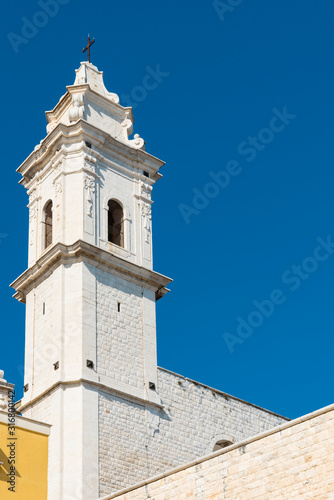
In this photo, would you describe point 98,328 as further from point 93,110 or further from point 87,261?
point 93,110

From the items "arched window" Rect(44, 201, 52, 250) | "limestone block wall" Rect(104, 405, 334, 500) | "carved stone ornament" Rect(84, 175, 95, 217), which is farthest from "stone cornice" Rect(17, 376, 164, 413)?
"limestone block wall" Rect(104, 405, 334, 500)

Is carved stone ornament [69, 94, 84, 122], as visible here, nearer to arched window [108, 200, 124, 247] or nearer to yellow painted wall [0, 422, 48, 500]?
arched window [108, 200, 124, 247]

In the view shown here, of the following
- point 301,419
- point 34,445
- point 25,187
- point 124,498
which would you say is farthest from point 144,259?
point 301,419

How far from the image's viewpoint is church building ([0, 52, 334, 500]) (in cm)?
2655

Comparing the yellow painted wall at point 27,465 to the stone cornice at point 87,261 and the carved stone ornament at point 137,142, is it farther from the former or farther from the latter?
the carved stone ornament at point 137,142

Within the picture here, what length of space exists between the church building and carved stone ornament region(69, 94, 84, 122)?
5cm

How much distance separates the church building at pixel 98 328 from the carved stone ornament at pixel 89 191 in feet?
0.12

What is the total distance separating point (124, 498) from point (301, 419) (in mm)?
5470

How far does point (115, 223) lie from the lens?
31.9m

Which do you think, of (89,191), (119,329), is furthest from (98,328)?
(89,191)

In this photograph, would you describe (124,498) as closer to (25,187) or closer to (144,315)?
(144,315)

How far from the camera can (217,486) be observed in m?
18.9

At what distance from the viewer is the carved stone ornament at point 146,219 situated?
105 ft

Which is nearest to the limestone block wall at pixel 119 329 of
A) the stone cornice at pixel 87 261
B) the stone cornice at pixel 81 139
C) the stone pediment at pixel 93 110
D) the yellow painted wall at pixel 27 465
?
the stone cornice at pixel 87 261
